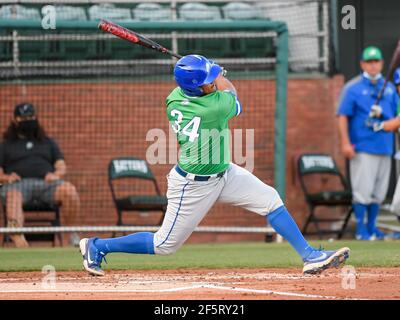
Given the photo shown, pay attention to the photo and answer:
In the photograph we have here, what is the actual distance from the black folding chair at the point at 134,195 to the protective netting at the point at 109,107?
0.81 ft

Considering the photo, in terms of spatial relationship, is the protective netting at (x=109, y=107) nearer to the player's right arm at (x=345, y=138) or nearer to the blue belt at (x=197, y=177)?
the player's right arm at (x=345, y=138)

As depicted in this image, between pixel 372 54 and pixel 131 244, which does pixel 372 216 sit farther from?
pixel 131 244

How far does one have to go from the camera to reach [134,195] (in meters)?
11.6

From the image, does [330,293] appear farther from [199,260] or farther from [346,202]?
[346,202]

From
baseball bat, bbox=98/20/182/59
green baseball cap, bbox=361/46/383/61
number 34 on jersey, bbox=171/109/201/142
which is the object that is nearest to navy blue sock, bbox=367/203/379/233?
green baseball cap, bbox=361/46/383/61

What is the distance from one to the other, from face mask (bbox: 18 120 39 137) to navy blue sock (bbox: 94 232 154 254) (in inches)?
166

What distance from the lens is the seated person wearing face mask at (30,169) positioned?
11.1m

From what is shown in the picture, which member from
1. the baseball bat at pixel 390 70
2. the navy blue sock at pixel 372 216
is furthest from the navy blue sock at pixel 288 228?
the navy blue sock at pixel 372 216

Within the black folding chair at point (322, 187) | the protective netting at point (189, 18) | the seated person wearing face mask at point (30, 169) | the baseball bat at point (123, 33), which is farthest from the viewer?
the protective netting at point (189, 18)

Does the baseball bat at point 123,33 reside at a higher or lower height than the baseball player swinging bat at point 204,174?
higher

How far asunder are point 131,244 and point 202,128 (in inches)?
39.7

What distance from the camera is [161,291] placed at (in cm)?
671

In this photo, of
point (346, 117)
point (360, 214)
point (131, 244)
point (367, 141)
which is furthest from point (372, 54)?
point (131, 244)
